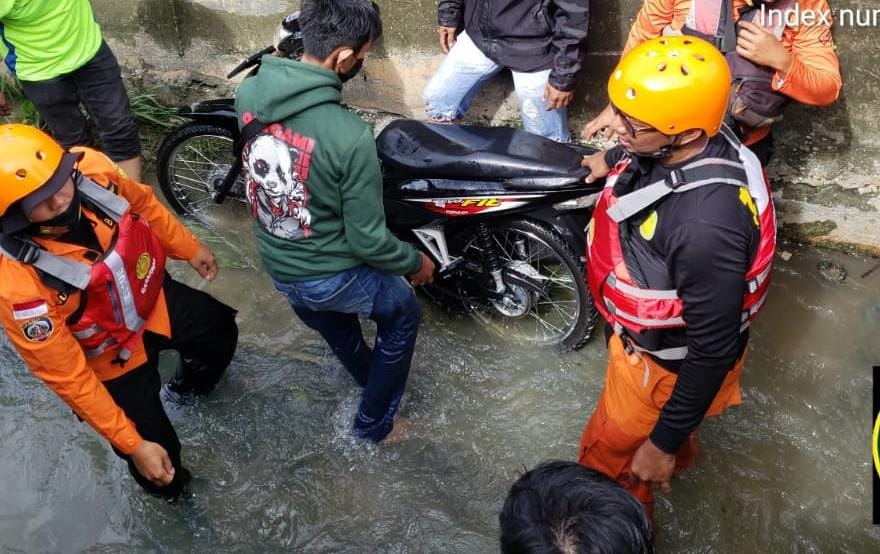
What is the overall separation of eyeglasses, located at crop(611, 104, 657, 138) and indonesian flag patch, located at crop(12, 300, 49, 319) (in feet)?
6.60

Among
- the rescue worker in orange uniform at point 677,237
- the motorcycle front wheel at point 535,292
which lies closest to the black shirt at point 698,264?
the rescue worker in orange uniform at point 677,237

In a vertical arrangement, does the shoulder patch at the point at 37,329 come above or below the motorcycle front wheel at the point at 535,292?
above

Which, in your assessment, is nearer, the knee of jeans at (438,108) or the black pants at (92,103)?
the knee of jeans at (438,108)

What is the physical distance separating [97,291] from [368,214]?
1.05 meters

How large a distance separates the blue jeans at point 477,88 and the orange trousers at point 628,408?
6.06 feet

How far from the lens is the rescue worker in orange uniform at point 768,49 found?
319cm

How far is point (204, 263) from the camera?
3518mm

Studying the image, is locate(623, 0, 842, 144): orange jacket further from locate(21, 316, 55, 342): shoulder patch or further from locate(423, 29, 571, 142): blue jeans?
locate(21, 316, 55, 342): shoulder patch

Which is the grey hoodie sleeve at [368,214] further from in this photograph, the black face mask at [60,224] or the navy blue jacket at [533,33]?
the navy blue jacket at [533,33]

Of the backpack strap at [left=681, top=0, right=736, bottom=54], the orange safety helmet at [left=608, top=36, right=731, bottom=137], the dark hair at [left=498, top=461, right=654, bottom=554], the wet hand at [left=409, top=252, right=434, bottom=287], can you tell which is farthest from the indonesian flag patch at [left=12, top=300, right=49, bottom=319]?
the backpack strap at [left=681, top=0, right=736, bottom=54]

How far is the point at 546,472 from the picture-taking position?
1906 mm

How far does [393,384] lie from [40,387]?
2.16 metres

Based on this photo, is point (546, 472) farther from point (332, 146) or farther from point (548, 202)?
point (548, 202)

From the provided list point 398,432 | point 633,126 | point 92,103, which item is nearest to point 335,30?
point 633,126
